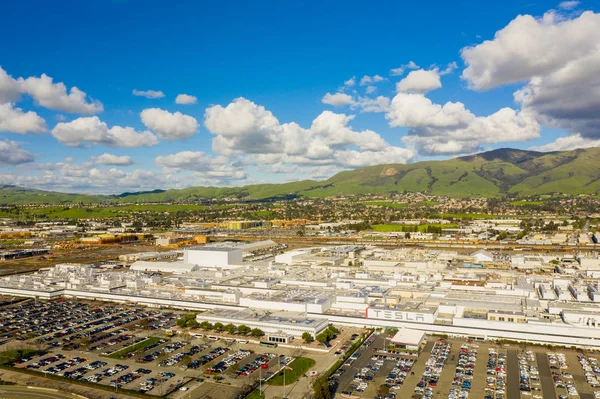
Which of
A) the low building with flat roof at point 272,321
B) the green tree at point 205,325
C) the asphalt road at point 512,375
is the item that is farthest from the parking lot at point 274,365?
the low building with flat roof at point 272,321

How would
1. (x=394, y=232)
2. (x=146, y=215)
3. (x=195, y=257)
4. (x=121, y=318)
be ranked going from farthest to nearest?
(x=146, y=215), (x=394, y=232), (x=195, y=257), (x=121, y=318)

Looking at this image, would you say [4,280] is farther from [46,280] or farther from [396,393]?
[396,393]

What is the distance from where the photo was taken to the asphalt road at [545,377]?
16.8m

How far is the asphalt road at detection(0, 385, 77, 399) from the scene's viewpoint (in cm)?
1689

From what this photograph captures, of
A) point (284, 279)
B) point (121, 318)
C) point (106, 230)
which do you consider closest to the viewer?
point (121, 318)

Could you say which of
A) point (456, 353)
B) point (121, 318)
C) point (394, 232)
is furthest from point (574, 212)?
point (121, 318)

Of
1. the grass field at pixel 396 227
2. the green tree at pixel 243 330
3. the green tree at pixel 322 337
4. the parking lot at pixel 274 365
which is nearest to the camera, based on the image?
the parking lot at pixel 274 365

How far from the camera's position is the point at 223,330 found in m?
24.1

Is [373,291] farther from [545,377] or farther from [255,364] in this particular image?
[545,377]

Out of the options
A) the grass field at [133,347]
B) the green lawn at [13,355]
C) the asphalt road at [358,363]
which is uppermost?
the green lawn at [13,355]

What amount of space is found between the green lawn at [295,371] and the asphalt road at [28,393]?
24.5 ft

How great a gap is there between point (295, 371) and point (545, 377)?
32.3ft

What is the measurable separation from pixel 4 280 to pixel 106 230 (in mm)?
48643

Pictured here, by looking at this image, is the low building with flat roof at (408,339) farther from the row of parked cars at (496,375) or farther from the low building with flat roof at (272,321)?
the low building with flat roof at (272,321)
